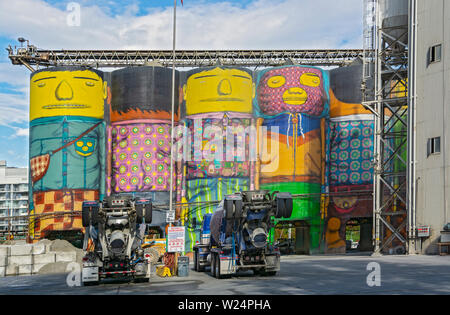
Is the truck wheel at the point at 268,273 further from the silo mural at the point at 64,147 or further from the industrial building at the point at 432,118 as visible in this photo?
the silo mural at the point at 64,147

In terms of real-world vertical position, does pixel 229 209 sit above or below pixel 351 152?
below

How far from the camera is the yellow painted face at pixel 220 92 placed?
5797 cm

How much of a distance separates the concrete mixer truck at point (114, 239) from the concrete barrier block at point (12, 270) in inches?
500

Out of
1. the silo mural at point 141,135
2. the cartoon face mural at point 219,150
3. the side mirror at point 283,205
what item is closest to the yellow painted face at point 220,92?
the cartoon face mural at point 219,150

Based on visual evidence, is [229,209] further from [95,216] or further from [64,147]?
[64,147]

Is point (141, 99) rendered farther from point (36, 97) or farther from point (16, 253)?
point (16, 253)

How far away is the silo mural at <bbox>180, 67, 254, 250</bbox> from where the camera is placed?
57281 millimetres

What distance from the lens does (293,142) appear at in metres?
56.7

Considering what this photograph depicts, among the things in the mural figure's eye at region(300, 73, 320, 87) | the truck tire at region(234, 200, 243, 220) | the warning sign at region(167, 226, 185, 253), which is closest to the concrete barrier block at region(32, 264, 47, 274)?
the warning sign at region(167, 226, 185, 253)

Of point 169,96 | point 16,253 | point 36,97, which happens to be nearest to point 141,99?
point 169,96

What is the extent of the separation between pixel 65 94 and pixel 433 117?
122 feet

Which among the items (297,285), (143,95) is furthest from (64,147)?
(297,285)

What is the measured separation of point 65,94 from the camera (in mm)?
58250
